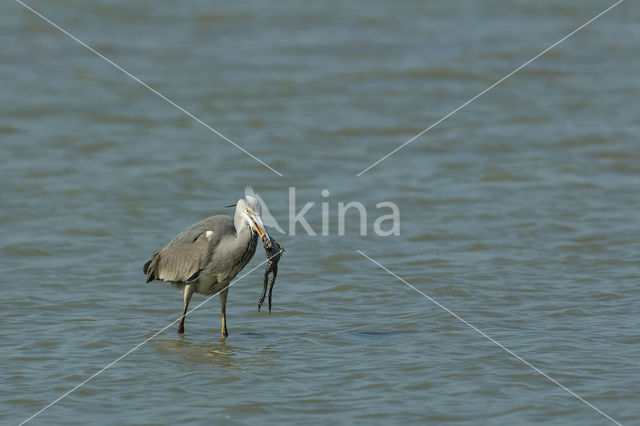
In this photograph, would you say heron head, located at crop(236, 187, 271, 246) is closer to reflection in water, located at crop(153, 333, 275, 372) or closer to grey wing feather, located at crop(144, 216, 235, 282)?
grey wing feather, located at crop(144, 216, 235, 282)

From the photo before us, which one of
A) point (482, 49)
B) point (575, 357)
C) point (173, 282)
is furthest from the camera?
point (482, 49)

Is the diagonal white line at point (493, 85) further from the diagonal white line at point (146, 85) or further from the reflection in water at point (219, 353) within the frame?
the reflection in water at point (219, 353)

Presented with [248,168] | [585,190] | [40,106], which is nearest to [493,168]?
[585,190]

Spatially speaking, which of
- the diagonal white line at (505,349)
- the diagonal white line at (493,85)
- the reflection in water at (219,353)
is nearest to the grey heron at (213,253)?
the reflection in water at (219,353)

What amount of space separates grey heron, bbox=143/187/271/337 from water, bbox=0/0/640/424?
0.45 metres

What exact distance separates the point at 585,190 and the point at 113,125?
7.38 metres

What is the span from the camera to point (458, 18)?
920 inches

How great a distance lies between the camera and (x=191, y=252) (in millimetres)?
9656

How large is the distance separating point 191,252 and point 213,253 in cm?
24

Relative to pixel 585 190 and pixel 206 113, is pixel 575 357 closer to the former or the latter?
pixel 585 190

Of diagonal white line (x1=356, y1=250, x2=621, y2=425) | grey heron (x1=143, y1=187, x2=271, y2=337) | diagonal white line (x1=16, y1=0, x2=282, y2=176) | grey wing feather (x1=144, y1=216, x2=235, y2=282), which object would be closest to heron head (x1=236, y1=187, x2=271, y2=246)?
grey heron (x1=143, y1=187, x2=271, y2=337)

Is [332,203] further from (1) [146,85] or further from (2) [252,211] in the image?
(1) [146,85]

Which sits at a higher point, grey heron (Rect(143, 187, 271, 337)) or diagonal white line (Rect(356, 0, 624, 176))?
diagonal white line (Rect(356, 0, 624, 176))

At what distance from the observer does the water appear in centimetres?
830
